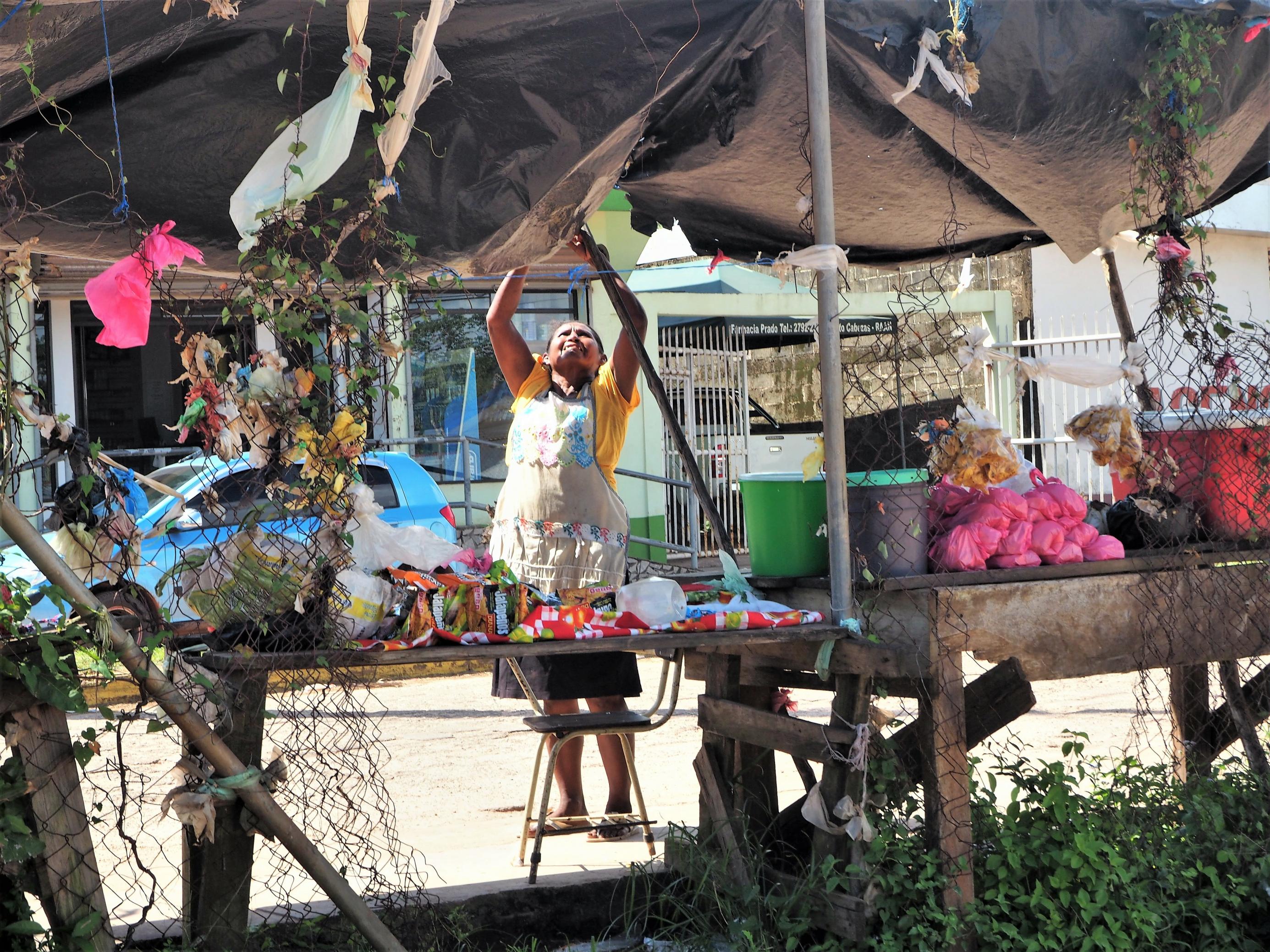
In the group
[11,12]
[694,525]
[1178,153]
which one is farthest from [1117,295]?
[694,525]

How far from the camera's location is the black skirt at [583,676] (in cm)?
463

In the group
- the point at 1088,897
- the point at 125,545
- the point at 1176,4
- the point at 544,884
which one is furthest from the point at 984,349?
the point at 125,545

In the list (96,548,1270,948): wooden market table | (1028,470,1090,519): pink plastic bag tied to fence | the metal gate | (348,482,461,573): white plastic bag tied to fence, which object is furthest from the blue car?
the metal gate

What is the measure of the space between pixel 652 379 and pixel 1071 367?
5.84 ft

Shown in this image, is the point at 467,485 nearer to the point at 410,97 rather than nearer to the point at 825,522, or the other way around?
the point at 825,522

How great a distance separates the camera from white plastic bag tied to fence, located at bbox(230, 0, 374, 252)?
9.93 feet

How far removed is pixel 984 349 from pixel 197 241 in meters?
2.50

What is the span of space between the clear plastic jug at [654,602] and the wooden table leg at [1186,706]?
2593 millimetres

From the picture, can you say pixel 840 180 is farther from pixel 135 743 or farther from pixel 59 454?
pixel 135 743

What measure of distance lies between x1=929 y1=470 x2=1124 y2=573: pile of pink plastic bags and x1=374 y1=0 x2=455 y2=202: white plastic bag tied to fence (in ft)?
6.61

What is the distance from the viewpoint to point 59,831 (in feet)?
10.0

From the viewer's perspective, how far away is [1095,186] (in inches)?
174

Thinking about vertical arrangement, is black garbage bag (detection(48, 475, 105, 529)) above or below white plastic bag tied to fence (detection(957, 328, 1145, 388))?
below

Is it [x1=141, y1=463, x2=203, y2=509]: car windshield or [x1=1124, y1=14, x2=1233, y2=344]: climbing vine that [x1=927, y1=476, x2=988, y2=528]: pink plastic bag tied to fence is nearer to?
[x1=1124, y1=14, x2=1233, y2=344]: climbing vine
